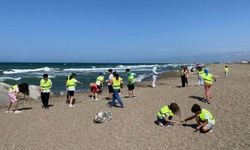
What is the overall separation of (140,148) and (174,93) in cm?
885

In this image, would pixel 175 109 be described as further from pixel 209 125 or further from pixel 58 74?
pixel 58 74

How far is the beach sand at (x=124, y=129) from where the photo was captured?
27.1 ft

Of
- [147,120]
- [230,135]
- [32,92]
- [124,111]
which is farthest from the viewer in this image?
[32,92]

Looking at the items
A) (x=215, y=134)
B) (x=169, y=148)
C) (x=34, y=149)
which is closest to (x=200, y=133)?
(x=215, y=134)

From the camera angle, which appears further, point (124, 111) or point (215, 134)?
point (124, 111)

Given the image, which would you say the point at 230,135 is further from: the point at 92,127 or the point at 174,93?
the point at 174,93

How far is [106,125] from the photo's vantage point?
34.0 feet

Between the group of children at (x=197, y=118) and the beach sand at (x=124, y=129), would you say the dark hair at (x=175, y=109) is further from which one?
the beach sand at (x=124, y=129)

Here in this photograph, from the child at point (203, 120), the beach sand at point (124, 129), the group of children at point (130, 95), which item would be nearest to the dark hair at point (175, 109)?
the group of children at point (130, 95)

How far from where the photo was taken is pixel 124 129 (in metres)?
9.77

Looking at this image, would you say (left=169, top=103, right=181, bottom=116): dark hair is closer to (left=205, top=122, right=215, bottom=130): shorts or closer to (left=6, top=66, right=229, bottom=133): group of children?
(left=6, top=66, right=229, bottom=133): group of children

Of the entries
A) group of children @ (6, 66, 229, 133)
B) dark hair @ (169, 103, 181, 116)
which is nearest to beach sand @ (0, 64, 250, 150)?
group of children @ (6, 66, 229, 133)

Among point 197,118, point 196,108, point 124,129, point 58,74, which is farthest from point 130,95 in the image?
point 58,74

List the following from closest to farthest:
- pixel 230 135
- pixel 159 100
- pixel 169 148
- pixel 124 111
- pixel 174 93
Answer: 1. pixel 169 148
2. pixel 230 135
3. pixel 124 111
4. pixel 159 100
5. pixel 174 93
